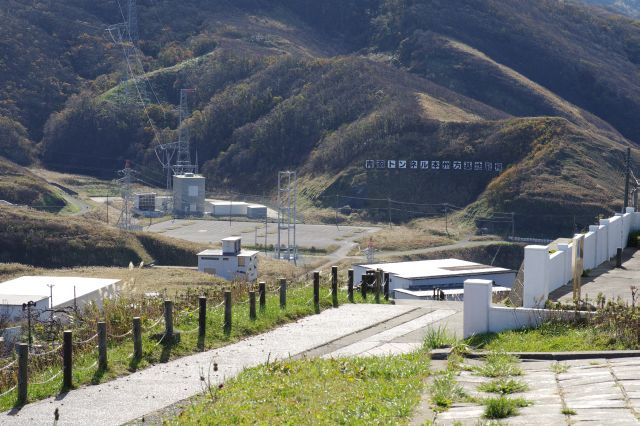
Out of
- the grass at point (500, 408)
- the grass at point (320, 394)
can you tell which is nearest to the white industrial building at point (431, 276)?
the grass at point (320, 394)

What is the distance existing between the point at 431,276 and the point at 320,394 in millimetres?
33144

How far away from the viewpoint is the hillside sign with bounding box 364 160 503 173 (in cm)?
8262

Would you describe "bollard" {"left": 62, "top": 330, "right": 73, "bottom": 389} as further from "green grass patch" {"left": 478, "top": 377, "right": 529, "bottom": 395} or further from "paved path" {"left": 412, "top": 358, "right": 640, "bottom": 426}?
"green grass patch" {"left": 478, "top": 377, "right": 529, "bottom": 395}

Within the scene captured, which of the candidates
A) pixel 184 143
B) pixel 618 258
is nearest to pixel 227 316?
pixel 618 258

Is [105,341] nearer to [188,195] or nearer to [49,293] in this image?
[49,293]

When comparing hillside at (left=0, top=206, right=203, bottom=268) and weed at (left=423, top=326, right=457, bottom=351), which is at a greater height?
weed at (left=423, top=326, right=457, bottom=351)

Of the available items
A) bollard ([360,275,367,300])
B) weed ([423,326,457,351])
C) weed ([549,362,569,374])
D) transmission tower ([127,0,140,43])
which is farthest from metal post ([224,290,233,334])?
transmission tower ([127,0,140,43])

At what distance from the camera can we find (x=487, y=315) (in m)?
15.6

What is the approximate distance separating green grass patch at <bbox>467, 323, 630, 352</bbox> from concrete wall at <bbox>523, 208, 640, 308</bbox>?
3.39 ft

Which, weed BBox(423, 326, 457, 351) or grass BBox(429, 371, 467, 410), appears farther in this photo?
weed BBox(423, 326, 457, 351)

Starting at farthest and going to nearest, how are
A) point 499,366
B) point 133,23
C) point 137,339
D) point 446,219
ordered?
point 133,23
point 446,219
point 137,339
point 499,366

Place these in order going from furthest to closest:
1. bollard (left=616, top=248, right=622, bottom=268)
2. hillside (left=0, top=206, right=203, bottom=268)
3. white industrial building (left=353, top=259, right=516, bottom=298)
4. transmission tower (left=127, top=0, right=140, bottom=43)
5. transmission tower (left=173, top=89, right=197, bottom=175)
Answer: transmission tower (left=127, top=0, right=140, bottom=43), transmission tower (left=173, top=89, right=197, bottom=175), hillside (left=0, top=206, right=203, bottom=268), white industrial building (left=353, top=259, right=516, bottom=298), bollard (left=616, top=248, right=622, bottom=268)

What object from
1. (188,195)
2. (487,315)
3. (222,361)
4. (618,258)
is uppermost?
(188,195)

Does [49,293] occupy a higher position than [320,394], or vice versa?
[320,394]
